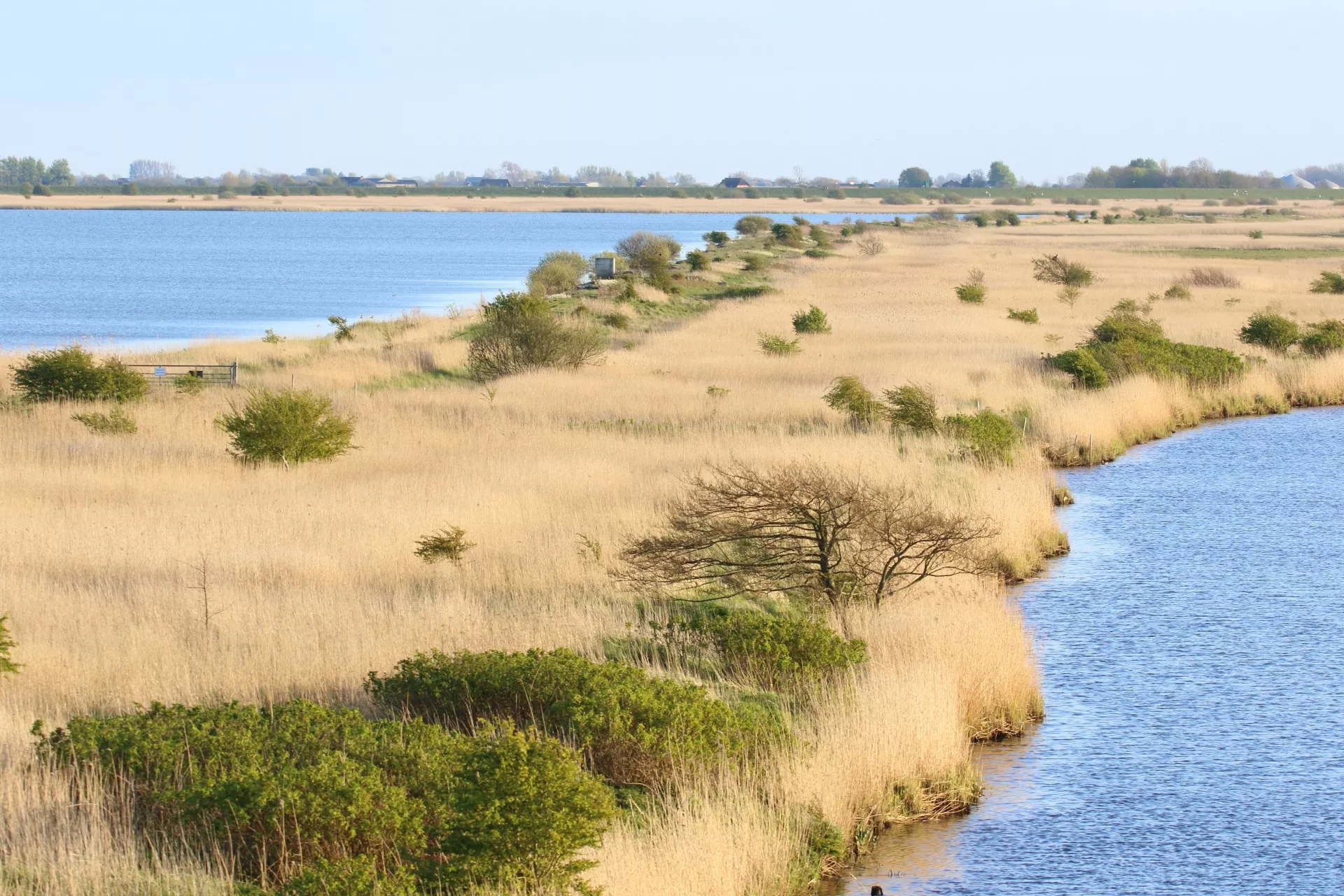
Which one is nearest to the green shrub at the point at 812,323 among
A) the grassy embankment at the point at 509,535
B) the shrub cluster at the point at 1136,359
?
the grassy embankment at the point at 509,535

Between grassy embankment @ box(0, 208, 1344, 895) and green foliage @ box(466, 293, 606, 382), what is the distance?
3.18 ft

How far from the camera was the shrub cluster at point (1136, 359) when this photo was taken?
3528 centimetres

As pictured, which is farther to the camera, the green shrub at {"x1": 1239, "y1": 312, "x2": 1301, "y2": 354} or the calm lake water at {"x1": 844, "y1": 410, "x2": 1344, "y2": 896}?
the green shrub at {"x1": 1239, "y1": 312, "x2": 1301, "y2": 354}

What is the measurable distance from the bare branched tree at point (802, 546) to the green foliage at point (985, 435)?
8159 mm

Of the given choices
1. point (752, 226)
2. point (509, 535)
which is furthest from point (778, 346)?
point (752, 226)

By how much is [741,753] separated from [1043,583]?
10.2 metres

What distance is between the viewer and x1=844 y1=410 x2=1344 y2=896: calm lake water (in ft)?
37.4

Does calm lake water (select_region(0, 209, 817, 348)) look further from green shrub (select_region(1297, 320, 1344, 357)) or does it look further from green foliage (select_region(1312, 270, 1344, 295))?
green shrub (select_region(1297, 320, 1344, 357))

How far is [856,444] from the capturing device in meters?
25.1

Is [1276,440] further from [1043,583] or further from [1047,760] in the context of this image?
[1047,760]

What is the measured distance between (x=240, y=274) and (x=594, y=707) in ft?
294

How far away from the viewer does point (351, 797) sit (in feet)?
29.7

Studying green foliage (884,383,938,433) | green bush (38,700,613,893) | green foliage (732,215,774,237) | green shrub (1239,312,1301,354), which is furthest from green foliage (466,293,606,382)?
green foliage (732,215,774,237)

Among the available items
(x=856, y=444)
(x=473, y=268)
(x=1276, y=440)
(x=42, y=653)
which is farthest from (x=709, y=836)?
(x=473, y=268)
